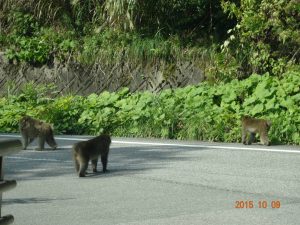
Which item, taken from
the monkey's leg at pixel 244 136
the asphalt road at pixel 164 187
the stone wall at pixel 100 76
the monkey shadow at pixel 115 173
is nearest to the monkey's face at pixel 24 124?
the asphalt road at pixel 164 187

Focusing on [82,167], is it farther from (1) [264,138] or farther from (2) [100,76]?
(2) [100,76]

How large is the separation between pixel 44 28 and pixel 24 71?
165 centimetres

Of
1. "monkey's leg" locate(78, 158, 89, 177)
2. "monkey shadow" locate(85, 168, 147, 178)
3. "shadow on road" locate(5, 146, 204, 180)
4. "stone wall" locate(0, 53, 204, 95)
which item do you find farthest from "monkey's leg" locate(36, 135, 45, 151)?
"stone wall" locate(0, 53, 204, 95)

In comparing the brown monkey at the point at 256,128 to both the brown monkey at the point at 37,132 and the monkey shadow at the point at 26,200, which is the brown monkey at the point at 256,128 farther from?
the monkey shadow at the point at 26,200

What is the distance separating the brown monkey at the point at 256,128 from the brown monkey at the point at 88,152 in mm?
4201

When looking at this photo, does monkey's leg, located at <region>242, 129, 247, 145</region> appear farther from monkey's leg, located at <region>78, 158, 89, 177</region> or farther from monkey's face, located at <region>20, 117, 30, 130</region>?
monkey's leg, located at <region>78, 158, 89, 177</region>

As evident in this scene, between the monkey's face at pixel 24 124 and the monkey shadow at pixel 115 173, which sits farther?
the monkey's face at pixel 24 124

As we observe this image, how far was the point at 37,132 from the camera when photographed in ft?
53.9

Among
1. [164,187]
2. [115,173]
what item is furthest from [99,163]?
[164,187]

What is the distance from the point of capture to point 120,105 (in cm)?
2062

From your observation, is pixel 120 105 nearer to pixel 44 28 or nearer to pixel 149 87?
pixel 149 87

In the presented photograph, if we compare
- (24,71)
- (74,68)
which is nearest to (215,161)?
(74,68)

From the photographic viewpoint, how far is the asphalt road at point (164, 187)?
8.84m

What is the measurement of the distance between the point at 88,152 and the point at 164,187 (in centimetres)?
189
